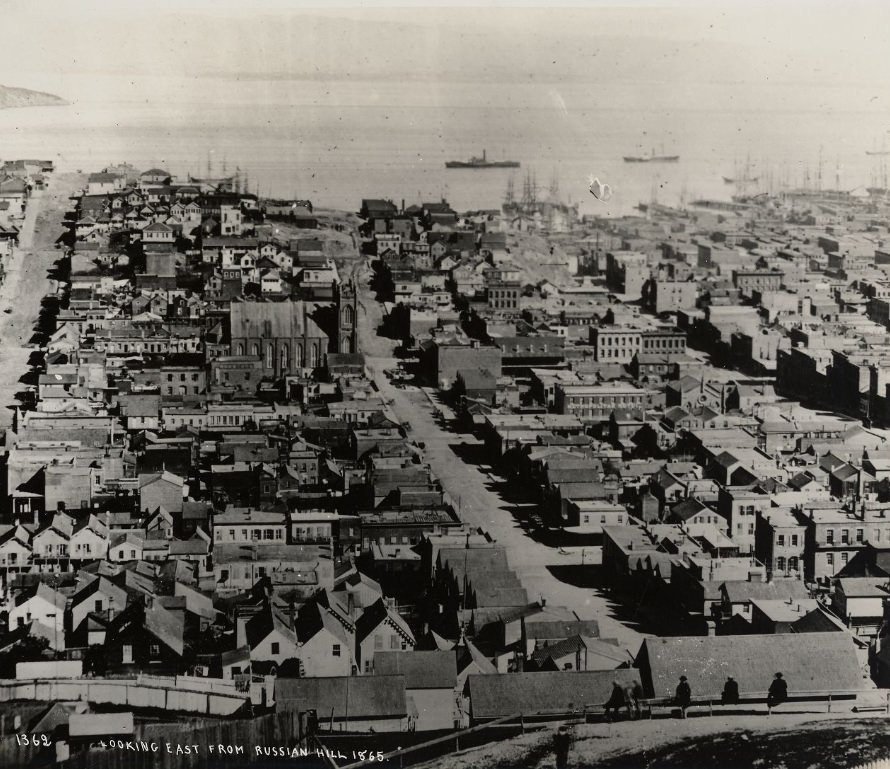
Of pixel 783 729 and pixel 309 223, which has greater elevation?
pixel 309 223

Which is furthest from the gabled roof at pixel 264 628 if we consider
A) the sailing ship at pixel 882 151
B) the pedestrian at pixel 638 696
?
the sailing ship at pixel 882 151

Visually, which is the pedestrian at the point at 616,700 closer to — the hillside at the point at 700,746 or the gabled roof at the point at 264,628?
the hillside at the point at 700,746

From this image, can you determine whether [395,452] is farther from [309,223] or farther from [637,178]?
[637,178]

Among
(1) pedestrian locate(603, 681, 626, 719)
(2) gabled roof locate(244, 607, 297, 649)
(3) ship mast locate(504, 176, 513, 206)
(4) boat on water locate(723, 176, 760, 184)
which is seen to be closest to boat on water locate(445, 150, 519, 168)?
(3) ship mast locate(504, 176, 513, 206)

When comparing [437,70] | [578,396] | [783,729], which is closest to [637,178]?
[437,70]

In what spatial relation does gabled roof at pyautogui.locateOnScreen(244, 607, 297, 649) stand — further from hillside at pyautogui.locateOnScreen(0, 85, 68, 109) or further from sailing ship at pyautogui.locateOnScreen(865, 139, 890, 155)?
sailing ship at pyautogui.locateOnScreen(865, 139, 890, 155)
